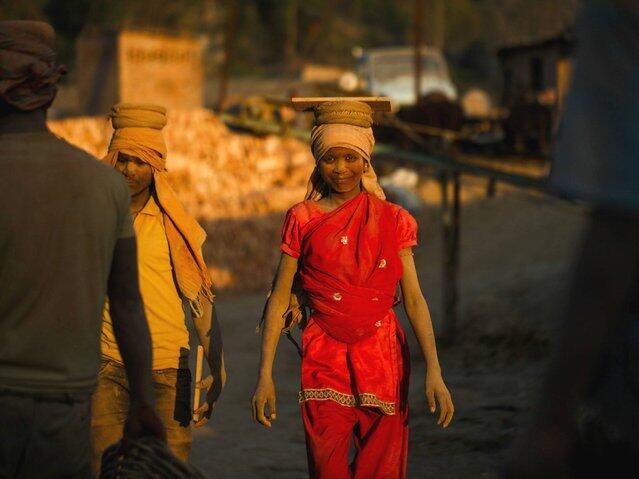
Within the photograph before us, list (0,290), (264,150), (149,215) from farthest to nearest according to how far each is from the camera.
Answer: (264,150)
(149,215)
(0,290)

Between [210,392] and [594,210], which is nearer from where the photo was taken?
[594,210]

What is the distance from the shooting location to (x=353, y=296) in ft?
14.6

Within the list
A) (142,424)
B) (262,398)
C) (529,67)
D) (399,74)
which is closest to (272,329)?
(262,398)

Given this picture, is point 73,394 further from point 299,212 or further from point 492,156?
point 492,156

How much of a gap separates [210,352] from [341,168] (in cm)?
86

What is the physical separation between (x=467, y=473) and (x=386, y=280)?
2868 mm

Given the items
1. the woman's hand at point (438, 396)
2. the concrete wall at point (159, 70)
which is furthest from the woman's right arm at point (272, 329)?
the concrete wall at point (159, 70)

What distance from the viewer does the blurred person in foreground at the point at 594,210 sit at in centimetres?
190

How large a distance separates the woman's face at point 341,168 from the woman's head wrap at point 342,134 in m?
0.02

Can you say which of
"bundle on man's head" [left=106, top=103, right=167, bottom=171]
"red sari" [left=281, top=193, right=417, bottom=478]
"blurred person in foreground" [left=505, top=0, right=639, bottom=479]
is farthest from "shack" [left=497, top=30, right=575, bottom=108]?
"blurred person in foreground" [left=505, top=0, right=639, bottom=479]

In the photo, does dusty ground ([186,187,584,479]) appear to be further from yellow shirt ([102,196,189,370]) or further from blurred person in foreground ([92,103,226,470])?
yellow shirt ([102,196,189,370])

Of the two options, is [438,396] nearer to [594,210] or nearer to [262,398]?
[262,398]

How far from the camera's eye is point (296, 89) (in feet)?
83.8

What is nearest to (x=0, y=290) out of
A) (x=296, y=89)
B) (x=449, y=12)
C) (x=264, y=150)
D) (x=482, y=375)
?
(x=482, y=375)
